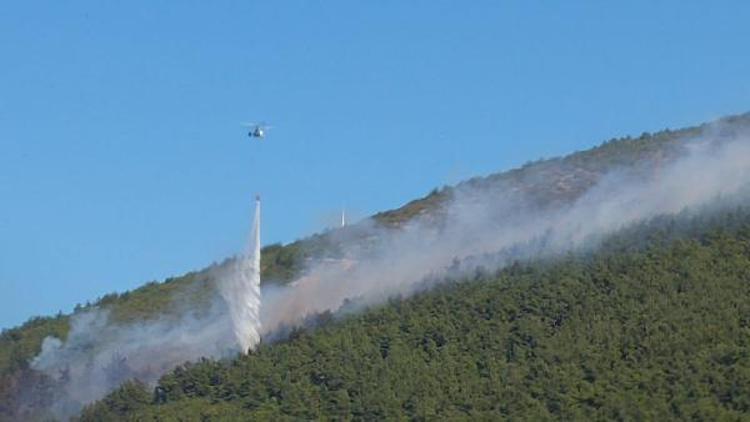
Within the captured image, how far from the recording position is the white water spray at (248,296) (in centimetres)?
9114

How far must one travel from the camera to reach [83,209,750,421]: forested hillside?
70438 mm

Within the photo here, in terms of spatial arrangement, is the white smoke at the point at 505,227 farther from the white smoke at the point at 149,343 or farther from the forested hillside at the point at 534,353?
the forested hillside at the point at 534,353

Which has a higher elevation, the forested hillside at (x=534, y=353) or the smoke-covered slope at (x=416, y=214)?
the smoke-covered slope at (x=416, y=214)

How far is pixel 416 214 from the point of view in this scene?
11338cm

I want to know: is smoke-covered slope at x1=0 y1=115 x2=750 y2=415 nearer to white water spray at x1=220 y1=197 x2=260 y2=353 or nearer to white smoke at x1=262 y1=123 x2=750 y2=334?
white smoke at x1=262 y1=123 x2=750 y2=334

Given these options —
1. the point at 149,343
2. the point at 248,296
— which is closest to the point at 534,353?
the point at 248,296

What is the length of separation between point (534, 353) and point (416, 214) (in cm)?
3749

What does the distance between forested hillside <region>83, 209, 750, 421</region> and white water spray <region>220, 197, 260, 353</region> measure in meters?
5.08

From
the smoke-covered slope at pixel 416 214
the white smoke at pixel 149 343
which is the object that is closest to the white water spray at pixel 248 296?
the white smoke at pixel 149 343

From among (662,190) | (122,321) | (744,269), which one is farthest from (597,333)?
(122,321)

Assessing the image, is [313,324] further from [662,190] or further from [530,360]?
[662,190]

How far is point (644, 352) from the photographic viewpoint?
73250 mm

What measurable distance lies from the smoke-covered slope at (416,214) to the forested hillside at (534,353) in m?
20.3

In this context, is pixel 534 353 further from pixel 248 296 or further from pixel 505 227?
pixel 505 227
